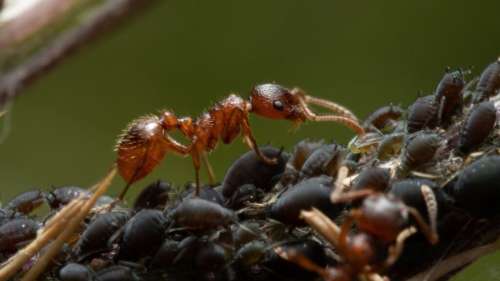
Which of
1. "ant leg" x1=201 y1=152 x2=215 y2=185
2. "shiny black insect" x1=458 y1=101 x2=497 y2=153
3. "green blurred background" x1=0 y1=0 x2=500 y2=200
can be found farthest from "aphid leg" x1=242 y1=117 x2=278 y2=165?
"green blurred background" x1=0 y1=0 x2=500 y2=200

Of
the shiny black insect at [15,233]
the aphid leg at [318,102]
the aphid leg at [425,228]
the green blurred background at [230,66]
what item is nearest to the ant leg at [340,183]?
the aphid leg at [425,228]

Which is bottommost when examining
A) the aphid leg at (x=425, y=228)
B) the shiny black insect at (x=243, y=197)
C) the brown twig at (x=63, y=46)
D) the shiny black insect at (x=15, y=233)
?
the aphid leg at (x=425, y=228)

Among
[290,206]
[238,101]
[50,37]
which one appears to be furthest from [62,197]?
[50,37]

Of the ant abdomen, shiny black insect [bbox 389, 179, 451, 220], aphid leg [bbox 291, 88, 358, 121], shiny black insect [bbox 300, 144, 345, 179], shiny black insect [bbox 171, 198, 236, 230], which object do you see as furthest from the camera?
aphid leg [bbox 291, 88, 358, 121]

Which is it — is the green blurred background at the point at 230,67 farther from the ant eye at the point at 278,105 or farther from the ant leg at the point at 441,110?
the ant leg at the point at 441,110

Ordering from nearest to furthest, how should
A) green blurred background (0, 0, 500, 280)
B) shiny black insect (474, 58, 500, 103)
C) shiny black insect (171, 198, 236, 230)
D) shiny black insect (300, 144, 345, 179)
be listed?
1. shiny black insect (171, 198, 236, 230)
2. shiny black insect (300, 144, 345, 179)
3. shiny black insect (474, 58, 500, 103)
4. green blurred background (0, 0, 500, 280)

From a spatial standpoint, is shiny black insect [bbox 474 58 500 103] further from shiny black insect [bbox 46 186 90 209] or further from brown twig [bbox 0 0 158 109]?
brown twig [bbox 0 0 158 109]
